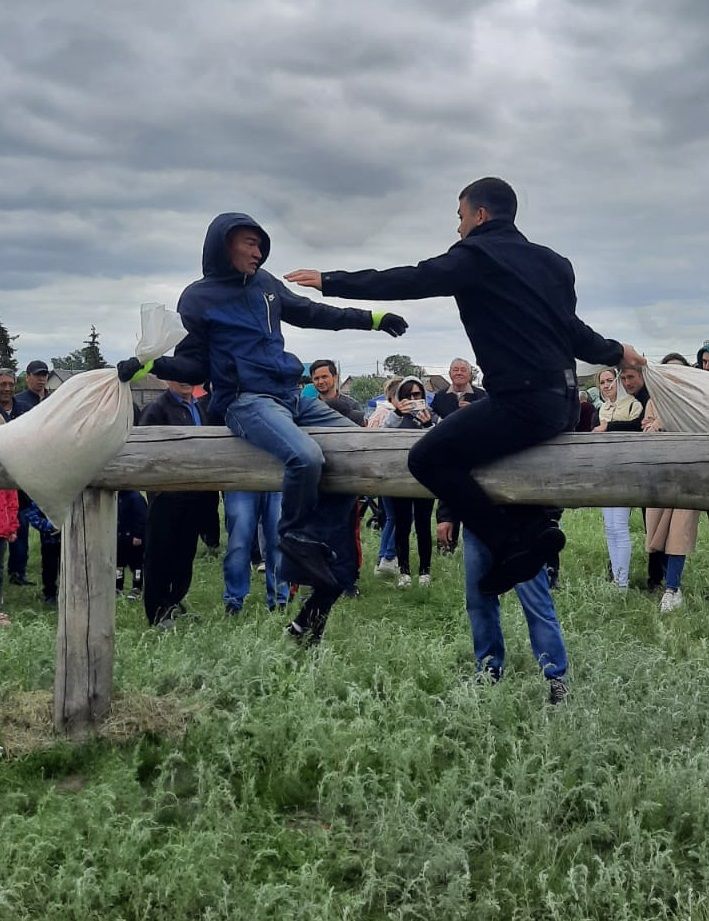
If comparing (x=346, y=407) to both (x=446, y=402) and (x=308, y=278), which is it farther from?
(x=308, y=278)

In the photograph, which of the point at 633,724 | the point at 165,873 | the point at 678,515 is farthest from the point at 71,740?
the point at 678,515

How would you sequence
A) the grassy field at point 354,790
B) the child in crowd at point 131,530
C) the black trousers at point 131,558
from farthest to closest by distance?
the black trousers at point 131,558
the child in crowd at point 131,530
the grassy field at point 354,790

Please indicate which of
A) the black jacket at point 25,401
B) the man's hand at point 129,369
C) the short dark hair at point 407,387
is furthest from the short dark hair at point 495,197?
the black jacket at point 25,401

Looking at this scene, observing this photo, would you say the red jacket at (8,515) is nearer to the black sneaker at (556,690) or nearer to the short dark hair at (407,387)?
the short dark hair at (407,387)

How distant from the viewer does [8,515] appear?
25.1 ft

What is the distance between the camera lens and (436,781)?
382 cm

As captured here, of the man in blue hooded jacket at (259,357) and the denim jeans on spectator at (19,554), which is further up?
the man in blue hooded jacket at (259,357)

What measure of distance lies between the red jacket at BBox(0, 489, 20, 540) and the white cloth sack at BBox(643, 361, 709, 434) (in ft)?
18.1

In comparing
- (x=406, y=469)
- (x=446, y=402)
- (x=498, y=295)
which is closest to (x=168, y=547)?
(x=406, y=469)

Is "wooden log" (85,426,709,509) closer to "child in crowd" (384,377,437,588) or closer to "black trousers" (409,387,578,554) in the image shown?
"black trousers" (409,387,578,554)

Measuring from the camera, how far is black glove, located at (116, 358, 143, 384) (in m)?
4.24

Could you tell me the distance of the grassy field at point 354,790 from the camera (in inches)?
Result: 123

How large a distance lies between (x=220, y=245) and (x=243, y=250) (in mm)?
122

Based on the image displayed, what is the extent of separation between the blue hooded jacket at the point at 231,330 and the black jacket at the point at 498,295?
2.47 ft
